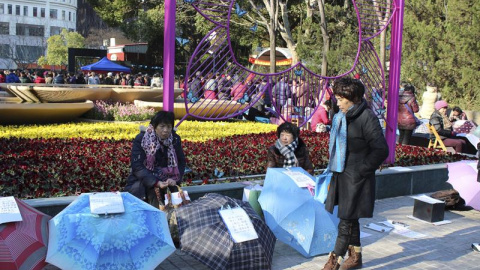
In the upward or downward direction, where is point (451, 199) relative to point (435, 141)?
downward

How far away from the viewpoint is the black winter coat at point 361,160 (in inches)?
171

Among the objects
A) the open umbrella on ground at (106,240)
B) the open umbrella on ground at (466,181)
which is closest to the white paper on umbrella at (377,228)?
the open umbrella on ground at (466,181)

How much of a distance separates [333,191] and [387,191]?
3.38 metres

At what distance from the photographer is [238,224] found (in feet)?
14.9

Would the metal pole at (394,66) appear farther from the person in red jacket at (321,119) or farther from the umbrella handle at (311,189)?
the umbrella handle at (311,189)

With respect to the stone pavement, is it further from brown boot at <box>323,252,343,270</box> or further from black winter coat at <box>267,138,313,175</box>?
black winter coat at <box>267,138,313,175</box>

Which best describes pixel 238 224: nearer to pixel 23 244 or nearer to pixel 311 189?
pixel 311 189

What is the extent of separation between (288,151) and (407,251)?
160 centimetres

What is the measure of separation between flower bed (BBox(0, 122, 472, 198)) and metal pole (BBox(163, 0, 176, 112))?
0.99m

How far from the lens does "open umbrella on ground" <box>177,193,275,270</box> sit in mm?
4383

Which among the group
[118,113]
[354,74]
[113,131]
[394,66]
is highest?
[394,66]

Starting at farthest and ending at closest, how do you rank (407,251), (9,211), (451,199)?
(451,199)
(407,251)
(9,211)

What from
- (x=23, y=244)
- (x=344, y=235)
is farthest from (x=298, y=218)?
(x=23, y=244)

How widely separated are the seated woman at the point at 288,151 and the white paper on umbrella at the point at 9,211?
2768 millimetres
